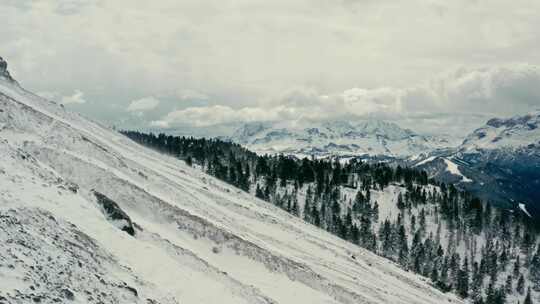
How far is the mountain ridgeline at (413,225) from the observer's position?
14638 centimetres

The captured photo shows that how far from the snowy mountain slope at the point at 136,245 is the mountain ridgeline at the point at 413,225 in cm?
7973

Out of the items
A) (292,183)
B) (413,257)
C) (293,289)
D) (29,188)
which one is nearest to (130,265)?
(29,188)

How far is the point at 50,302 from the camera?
63.4 ft

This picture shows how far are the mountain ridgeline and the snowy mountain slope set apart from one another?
7973cm

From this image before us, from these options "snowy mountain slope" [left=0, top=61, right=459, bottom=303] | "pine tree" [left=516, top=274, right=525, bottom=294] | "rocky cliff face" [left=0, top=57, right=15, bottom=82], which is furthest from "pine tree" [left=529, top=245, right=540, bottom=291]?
"rocky cliff face" [left=0, top=57, right=15, bottom=82]

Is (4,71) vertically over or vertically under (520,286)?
over

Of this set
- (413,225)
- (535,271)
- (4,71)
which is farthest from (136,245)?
(535,271)

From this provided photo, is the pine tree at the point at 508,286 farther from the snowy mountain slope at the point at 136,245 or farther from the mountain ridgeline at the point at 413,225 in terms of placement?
the snowy mountain slope at the point at 136,245

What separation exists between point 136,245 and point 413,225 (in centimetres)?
15366

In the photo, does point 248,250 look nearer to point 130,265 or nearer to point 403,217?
point 130,265

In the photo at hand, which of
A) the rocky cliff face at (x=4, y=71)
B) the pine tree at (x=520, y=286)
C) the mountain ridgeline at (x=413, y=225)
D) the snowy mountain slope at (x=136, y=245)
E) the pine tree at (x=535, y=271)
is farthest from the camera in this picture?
the pine tree at (x=535, y=271)

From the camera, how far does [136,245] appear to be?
33406mm

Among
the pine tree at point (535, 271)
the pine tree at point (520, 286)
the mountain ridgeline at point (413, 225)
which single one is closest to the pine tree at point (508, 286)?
the mountain ridgeline at point (413, 225)

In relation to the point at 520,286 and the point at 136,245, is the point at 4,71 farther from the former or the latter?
the point at 520,286
